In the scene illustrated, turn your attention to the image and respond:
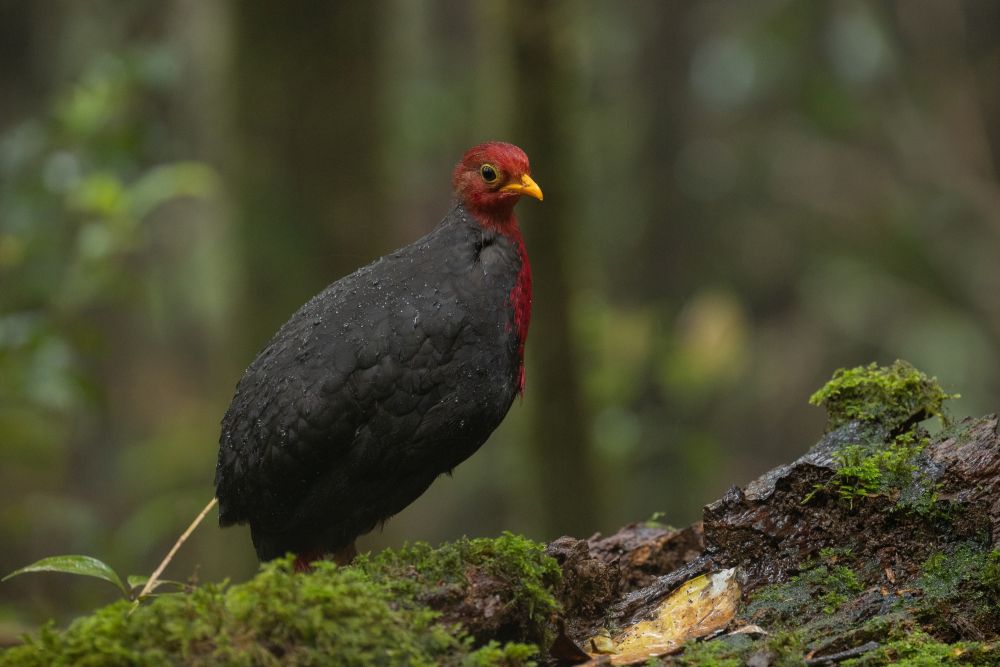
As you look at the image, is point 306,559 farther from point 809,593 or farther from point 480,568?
point 809,593

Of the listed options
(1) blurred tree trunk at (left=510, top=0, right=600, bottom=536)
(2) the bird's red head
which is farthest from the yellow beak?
(1) blurred tree trunk at (left=510, top=0, right=600, bottom=536)

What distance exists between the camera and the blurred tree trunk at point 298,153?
255 inches

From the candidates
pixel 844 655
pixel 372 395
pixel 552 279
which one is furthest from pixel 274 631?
pixel 552 279

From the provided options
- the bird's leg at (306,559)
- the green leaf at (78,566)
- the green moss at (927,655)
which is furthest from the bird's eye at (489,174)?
the green moss at (927,655)

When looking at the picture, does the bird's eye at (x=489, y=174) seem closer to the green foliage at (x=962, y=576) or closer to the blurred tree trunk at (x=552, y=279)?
the green foliage at (x=962, y=576)

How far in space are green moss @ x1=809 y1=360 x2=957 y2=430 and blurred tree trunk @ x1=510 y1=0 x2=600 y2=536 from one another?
305 cm

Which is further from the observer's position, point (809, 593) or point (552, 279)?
point (552, 279)

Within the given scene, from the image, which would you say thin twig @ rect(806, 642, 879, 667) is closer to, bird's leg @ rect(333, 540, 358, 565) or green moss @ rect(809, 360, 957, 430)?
green moss @ rect(809, 360, 957, 430)

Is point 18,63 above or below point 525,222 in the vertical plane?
above

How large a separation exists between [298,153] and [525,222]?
1.49 m

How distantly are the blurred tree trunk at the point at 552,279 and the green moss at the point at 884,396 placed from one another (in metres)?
3.05

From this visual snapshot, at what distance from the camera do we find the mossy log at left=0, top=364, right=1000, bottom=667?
2.64 meters

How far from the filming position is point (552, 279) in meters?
6.95

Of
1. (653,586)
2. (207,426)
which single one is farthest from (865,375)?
Result: (207,426)
